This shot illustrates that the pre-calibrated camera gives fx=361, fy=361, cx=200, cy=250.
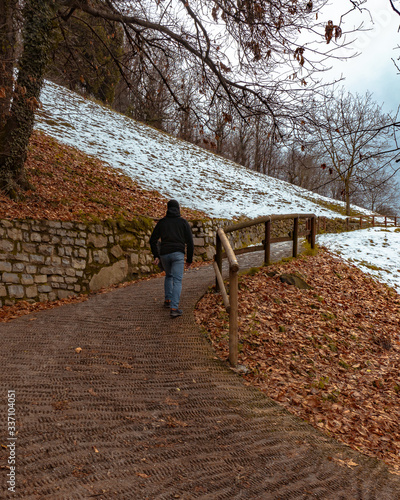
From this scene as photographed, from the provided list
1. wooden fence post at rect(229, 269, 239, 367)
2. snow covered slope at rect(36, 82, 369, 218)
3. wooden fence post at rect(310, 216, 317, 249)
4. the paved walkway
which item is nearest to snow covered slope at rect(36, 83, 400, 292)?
snow covered slope at rect(36, 82, 369, 218)

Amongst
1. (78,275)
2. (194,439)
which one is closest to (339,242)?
(78,275)

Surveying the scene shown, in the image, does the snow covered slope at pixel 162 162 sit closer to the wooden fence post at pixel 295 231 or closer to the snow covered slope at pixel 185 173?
the snow covered slope at pixel 185 173

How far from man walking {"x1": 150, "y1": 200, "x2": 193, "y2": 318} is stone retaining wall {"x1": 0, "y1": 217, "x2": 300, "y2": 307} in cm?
269

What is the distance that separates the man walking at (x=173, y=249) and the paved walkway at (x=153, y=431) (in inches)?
31.5

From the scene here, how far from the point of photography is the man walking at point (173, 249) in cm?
579

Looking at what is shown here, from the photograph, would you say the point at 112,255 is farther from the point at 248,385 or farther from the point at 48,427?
the point at 48,427

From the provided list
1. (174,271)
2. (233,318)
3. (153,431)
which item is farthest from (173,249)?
(153,431)

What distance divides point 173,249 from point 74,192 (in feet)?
16.6

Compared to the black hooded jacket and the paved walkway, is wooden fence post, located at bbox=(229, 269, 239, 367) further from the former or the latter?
the black hooded jacket

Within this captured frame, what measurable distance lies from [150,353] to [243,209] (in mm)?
12294

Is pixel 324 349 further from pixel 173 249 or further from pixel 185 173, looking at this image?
pixel 185 173

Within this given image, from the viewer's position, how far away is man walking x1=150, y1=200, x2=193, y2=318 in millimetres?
5789

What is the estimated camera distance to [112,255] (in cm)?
865

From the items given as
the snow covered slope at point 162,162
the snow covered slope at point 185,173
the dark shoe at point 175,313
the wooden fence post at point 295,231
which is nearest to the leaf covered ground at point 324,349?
the dark shoe at point 175,313
